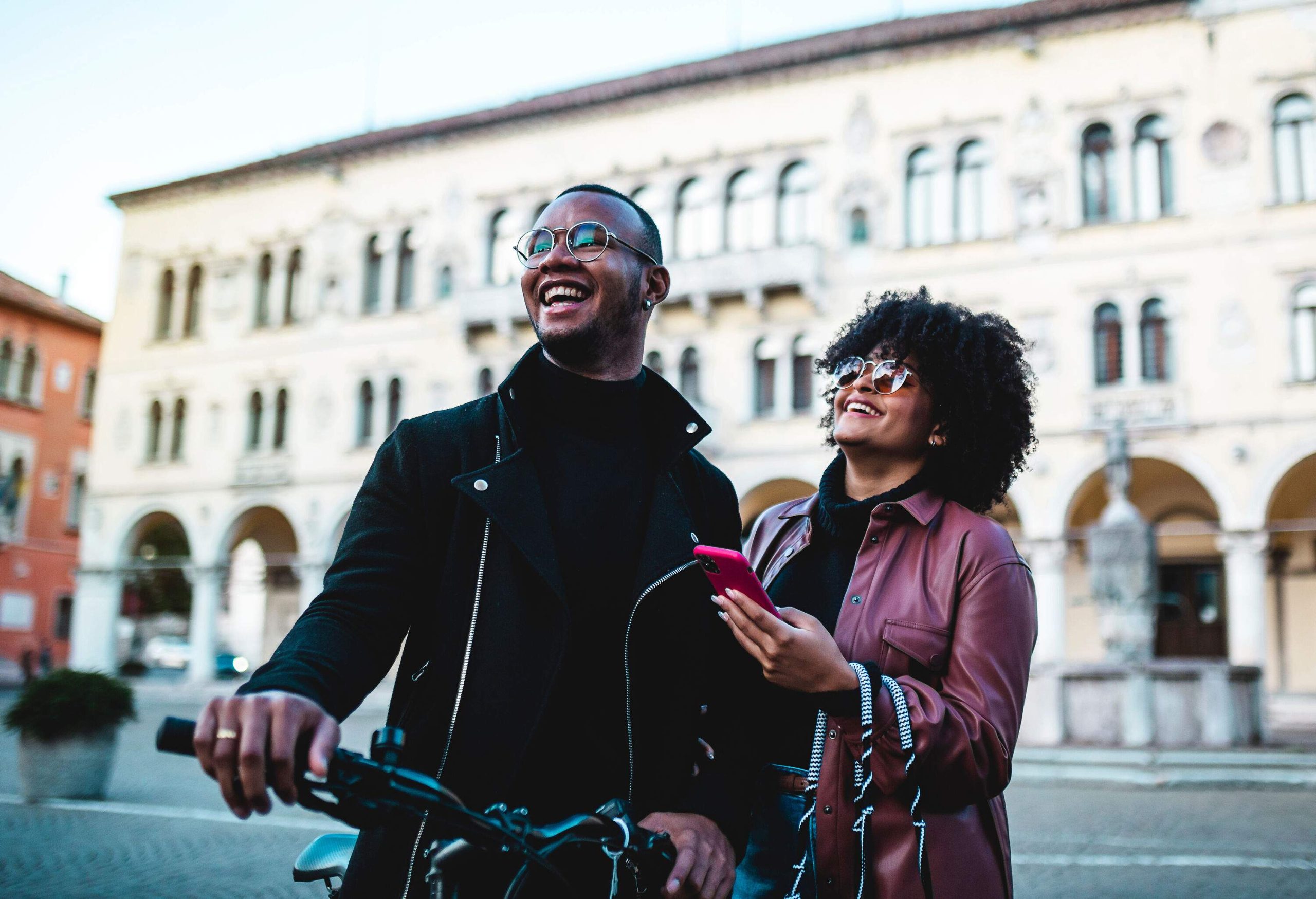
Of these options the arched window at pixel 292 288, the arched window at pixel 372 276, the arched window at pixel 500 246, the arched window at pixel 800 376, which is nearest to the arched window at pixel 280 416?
the arched window at pixel 292 288

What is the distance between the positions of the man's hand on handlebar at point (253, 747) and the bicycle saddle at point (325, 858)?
33.9 inches

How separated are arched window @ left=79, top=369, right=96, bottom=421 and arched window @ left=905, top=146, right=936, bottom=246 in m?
28.4

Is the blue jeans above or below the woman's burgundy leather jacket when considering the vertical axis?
below

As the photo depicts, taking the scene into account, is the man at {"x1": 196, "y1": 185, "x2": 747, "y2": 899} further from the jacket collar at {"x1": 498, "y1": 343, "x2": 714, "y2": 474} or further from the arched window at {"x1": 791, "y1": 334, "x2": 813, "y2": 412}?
the arched window at {"x1": 791, "y1": 334, "x2": 813, "y2": 412}

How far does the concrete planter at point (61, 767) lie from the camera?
9086 mm

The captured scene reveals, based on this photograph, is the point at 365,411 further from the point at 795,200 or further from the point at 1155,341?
the point at 1155,341

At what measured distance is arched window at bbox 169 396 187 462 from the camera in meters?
30.2

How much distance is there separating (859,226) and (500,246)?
854cm

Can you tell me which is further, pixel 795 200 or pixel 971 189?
pixel 795 200

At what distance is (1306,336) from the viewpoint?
1980 centimetres

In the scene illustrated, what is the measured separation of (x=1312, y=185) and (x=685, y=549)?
21578mm

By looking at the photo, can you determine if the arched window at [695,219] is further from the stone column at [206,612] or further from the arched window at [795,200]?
the stone column at [206,612]

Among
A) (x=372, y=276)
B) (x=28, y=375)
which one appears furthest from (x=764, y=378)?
(x=28, y=375)

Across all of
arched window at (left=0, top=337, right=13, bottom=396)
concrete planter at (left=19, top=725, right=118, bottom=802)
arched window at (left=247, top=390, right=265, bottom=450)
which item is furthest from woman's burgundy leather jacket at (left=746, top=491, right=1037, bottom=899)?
arched window at (left=0, top=337, right=13, bottom=396)
